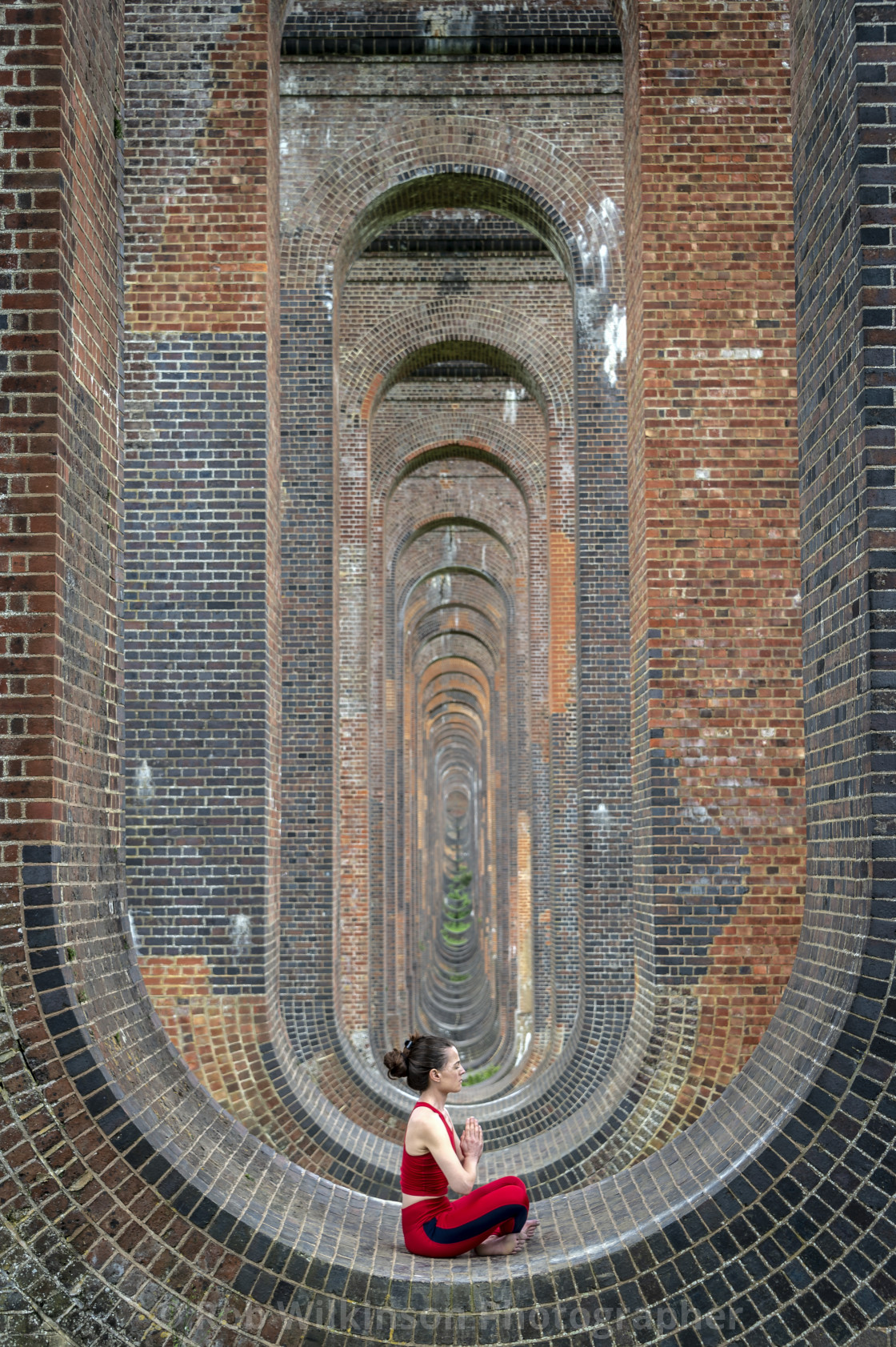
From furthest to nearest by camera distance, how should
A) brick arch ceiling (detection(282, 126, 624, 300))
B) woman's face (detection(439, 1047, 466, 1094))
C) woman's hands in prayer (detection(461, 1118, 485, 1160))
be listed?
brick arch ceiling (detection(282, 126, 624, 300))
woman's face (detection(439, 1047, 466, 1094))
woman's hands in prayer (detection(461, 1118, 485, 1160))

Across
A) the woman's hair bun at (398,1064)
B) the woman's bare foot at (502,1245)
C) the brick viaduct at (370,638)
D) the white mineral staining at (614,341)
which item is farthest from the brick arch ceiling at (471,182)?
the woman's bare foot at (502,1245)

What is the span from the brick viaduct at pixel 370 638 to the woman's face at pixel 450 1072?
2.04ft

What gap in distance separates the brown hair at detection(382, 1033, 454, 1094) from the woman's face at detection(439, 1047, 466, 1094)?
13mm

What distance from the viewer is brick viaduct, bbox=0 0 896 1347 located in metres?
3.94

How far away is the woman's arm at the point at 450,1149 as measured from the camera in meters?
4.61

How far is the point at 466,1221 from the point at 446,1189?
0.25m

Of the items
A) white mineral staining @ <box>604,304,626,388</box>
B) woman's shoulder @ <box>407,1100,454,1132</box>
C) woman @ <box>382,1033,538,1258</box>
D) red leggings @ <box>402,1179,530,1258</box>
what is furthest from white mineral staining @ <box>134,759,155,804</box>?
white mineral staining @ <box>604,304,626,388</box>

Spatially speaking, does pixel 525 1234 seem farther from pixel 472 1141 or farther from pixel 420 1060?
pixel 420 1060

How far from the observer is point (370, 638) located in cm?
1603

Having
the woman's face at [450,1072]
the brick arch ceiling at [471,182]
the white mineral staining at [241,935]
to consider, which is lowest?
the woman's face at [450,1072]

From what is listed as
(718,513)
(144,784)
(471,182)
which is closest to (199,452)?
(144,784)

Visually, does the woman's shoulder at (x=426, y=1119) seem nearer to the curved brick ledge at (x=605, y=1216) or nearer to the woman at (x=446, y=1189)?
the woman at (x=446, y=1189)

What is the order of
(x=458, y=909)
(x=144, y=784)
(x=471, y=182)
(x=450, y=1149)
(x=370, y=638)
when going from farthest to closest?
(x=458, y=909)
(x=370, y=638)
(x=471, y=182)
(x=144, y=784)
(x=450, y=1149)

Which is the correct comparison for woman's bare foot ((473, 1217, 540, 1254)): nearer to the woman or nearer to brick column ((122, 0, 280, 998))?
the woman
